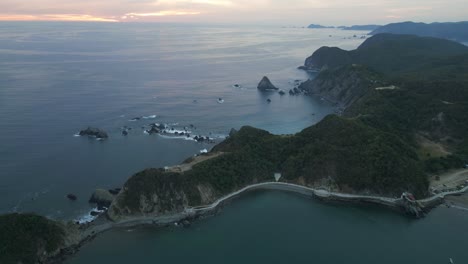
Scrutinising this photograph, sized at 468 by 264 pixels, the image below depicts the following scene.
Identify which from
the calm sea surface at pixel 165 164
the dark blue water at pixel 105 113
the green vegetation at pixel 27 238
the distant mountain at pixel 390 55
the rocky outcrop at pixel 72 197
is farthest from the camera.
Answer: the distant mountain at pixel 390 55

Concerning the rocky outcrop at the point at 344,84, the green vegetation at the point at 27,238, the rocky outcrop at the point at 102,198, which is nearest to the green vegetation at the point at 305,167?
the rocky outcrop at the point at 102,198

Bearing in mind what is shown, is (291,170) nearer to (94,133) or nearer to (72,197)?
(72,197)

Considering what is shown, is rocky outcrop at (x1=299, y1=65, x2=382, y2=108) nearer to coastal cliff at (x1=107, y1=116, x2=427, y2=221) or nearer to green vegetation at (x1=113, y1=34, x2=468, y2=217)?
green vegetation at (x1=113, y1=34, x2=468, y2=217)

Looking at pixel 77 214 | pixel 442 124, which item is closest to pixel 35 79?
pixel 77 214

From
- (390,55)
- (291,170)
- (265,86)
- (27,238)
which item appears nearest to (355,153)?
(291,170)

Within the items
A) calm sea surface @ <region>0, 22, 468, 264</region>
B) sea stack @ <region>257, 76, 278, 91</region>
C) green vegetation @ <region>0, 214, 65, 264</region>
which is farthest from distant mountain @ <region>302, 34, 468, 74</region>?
green vegetation @ <region>0, 214, 65, 264</region>

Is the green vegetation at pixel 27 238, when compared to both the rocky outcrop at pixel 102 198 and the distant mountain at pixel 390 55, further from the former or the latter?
the distant mountain at pixel 390 55

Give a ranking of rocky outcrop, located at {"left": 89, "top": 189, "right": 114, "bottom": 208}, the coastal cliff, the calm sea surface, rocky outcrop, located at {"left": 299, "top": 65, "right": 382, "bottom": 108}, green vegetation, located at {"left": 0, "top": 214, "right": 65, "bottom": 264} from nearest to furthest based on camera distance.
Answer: green vegetation, located at {"left": 0, "top": 214, "right": 65, "bottom": 264}, the calm sea surface, the coastal cliff, rocky outcrop, located at {"left": 89, "top": 189, "right": 114, "bottom": 208}, rocky outcrop, located at {"left": 299, "top": 65, "right": 382, "bottom": 108}
